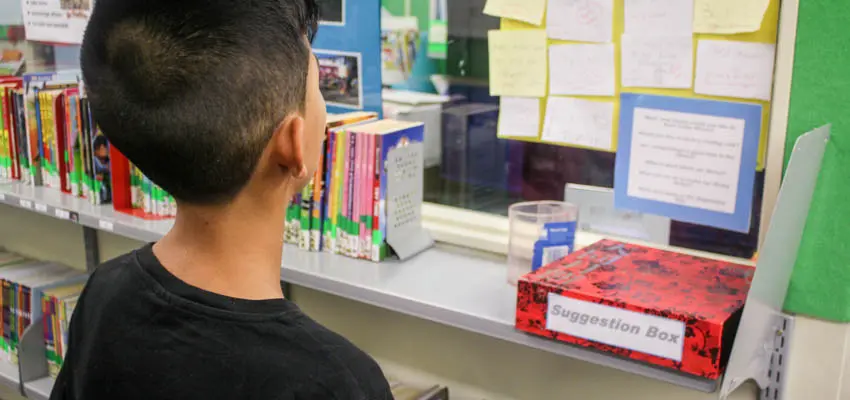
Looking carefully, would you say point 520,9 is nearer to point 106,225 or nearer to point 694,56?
point 694,56

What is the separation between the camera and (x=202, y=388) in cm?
79

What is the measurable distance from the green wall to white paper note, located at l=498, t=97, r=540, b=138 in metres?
0.53

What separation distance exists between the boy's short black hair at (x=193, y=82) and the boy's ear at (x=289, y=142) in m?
0.01

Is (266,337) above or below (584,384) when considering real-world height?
above

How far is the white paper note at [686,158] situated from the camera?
145 cm

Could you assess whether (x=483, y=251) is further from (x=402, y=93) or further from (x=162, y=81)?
(x=162, y=81)

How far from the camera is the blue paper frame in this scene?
1422 millimetres

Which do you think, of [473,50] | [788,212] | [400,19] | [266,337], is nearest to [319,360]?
[266,337]

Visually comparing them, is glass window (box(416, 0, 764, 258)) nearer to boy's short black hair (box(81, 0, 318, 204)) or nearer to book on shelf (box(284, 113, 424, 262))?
book on shelf (box(284, 113, 424, 262))

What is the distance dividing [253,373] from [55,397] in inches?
12.3

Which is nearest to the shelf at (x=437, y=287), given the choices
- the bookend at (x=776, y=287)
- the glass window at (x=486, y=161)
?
the bookend at (x=776, y=287)

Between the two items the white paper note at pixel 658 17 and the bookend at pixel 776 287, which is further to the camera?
the white paper note at pixel 658 17

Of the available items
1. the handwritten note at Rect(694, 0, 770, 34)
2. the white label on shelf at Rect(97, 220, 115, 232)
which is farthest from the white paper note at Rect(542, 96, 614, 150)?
the white label on shelf at Rect(97, 220, 115, 232)

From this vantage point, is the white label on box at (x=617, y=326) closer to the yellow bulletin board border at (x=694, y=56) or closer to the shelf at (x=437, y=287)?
the shelf at (x=437, y=287)
